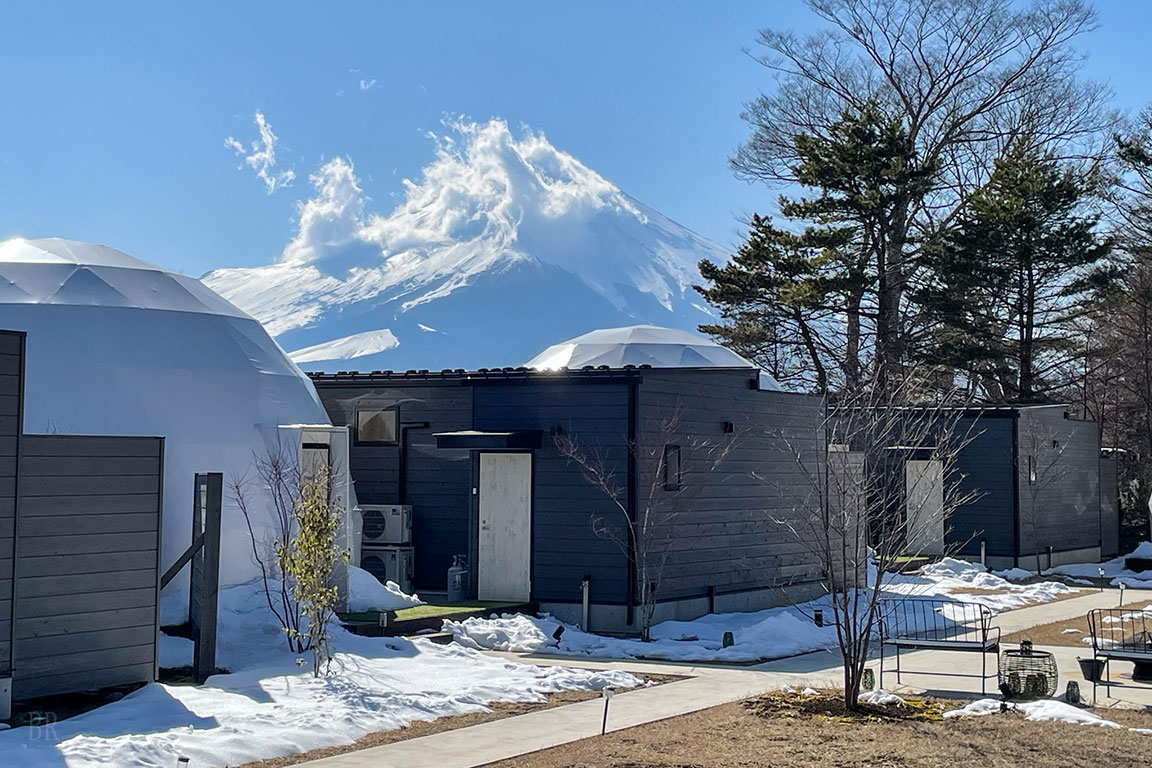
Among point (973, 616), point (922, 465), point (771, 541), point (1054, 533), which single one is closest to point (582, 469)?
point (771, 541)

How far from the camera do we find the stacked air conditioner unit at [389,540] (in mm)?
19594

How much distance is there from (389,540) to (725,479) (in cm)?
524

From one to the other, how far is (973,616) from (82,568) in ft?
44.6

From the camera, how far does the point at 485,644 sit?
16016 millimetres

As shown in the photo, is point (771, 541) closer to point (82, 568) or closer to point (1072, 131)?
point (82, 568)

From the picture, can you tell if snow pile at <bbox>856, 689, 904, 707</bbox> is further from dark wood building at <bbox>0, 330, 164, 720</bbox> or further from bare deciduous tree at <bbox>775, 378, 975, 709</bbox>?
dark wood building at <bbox>0, 330, 164, 720</bbox>

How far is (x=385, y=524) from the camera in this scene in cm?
1966

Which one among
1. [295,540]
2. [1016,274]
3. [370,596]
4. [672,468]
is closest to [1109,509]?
[1016,274]

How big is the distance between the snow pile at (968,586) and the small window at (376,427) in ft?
28.8

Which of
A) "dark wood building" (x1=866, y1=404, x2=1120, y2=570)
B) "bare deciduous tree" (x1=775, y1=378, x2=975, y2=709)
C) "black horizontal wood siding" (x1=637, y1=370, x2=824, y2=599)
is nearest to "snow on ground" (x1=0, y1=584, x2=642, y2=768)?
"bare deciduous tree" (x1=775, y1=378, x2=975, y2=709)

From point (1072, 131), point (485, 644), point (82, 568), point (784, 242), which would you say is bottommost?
point (485, 644)

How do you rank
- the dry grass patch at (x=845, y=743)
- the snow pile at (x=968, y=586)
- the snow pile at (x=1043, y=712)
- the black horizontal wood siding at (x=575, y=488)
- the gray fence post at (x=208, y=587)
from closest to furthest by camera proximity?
the dry grass patch at (x=845, y=743)
the snow pile at (x=1043, y=712)
the gray fence post at (x=208, y=587)
the black horizontal wood siding at (x=575, y=488)
the snow pile at (x=968, y=586)

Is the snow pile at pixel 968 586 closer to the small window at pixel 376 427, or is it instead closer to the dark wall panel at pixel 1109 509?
the dark wall panel at pixel 1109 509

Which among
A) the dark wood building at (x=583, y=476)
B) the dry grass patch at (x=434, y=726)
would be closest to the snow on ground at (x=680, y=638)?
the dark wood building at (x=583, y=476)
